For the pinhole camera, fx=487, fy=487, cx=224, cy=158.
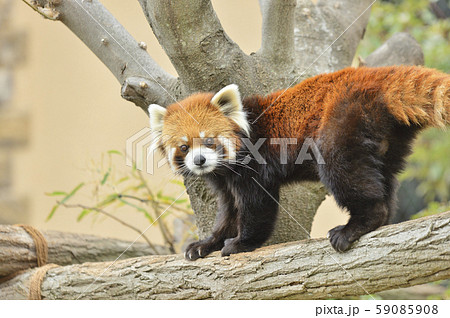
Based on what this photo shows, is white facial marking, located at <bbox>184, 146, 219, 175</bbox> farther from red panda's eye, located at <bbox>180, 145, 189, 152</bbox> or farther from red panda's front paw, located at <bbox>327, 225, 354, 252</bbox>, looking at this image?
red panda's front paw, located at <bbox>327, 225, 354, 252</bbox>

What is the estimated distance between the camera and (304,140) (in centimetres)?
184

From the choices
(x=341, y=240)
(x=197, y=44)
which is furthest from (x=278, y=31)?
(x=341, y=240)

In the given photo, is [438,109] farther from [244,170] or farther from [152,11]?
[152,11]

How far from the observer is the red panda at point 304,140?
5.53 ft

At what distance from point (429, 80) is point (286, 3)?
85 centimetres

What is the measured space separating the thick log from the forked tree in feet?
0.34

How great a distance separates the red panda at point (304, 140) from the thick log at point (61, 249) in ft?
2.80

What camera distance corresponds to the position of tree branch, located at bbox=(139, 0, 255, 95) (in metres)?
1.82

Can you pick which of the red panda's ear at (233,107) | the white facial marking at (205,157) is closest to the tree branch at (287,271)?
the white facial marking at (205,157)

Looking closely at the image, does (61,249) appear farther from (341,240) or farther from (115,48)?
(341,240)

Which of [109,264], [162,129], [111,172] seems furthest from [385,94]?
[111,172]

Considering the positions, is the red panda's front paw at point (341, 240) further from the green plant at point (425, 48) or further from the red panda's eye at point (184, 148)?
the green plant at point (425, 48)

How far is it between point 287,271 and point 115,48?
1293 millimetres

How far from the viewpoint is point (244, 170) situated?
197 centimetres
